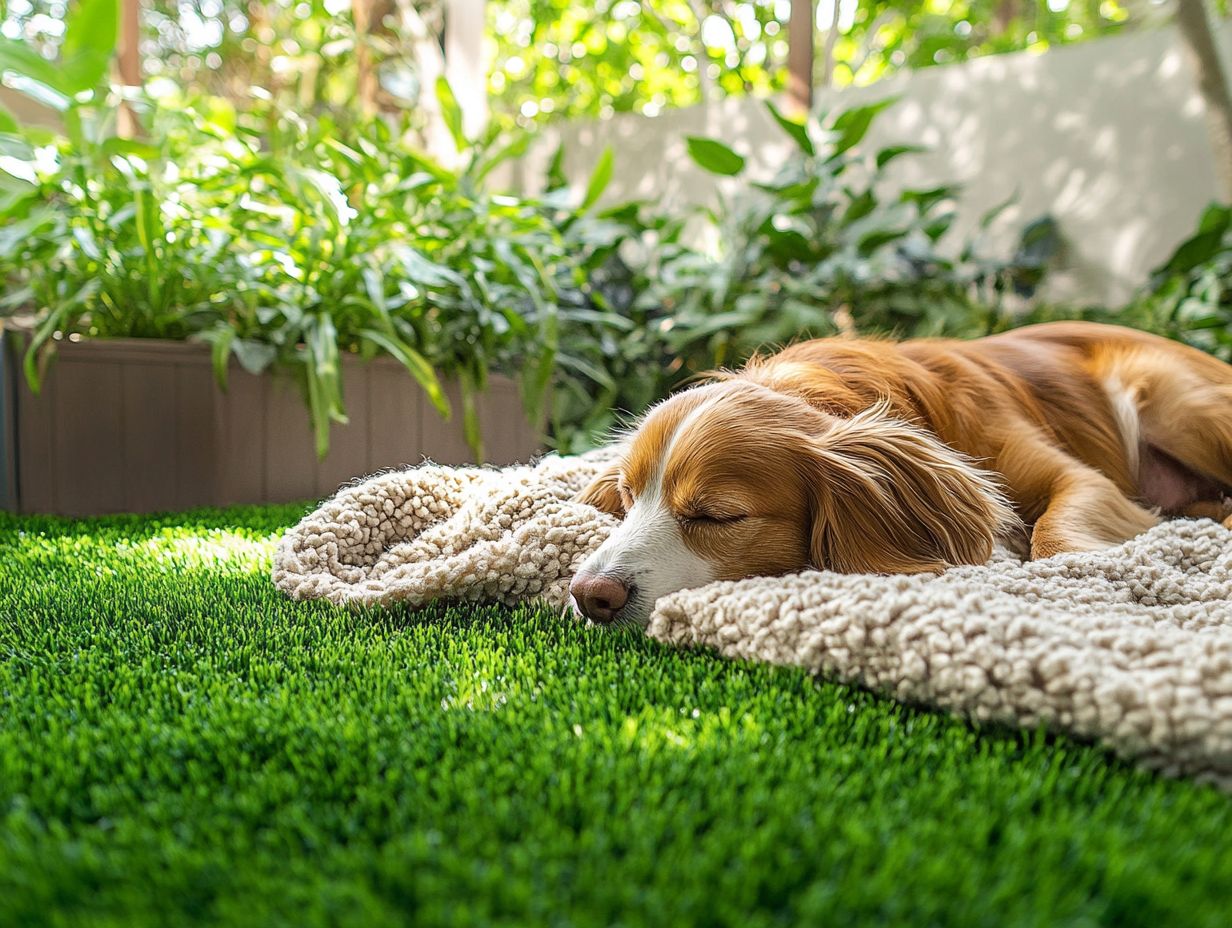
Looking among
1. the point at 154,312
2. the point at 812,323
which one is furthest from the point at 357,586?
the point at 812,323

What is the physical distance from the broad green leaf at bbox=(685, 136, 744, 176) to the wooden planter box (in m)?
2.19

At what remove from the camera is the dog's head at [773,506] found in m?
1.69

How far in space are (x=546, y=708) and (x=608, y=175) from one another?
3863 mm

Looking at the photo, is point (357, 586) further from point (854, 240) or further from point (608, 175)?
point (854, 240)

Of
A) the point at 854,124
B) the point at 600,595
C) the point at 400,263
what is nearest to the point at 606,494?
the point at 600,595

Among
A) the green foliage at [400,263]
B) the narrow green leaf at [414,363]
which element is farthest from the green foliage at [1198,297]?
the narrow green leaf at [414,363]

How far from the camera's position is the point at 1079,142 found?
563cm

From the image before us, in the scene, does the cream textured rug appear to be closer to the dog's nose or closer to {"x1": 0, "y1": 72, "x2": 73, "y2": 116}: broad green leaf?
the dog's nose

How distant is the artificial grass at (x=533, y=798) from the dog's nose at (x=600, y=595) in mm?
114

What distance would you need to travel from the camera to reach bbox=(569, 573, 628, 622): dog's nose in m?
1.60

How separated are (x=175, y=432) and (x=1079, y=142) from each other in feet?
17.3

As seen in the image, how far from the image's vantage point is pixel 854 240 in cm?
494

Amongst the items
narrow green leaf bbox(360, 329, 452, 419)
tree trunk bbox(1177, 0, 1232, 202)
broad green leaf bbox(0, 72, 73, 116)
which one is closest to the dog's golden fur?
narrow green leaf bbox(360, 329, 452, 419)

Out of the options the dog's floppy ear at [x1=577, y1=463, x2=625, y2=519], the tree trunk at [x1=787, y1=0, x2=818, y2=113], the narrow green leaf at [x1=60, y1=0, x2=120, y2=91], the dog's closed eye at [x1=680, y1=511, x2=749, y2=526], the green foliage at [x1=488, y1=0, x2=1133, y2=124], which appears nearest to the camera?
the dog's closed eye at [x1=680, y1=511, x2=749, y2=526]
